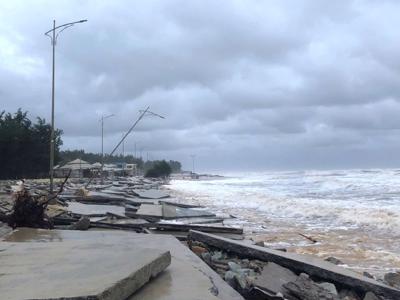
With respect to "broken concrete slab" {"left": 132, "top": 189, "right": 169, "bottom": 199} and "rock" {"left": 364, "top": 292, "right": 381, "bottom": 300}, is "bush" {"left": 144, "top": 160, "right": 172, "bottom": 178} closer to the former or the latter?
"broken concrete slab" {"left": 132, "top": 189, "right": 169, "bottom": 199}

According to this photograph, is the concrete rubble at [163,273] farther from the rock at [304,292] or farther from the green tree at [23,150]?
the green tree at [23,150]

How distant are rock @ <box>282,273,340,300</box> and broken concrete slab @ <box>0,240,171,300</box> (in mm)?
1416

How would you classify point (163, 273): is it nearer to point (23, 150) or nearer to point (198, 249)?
point (198, 249)

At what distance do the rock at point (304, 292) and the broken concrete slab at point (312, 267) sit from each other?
79 cm

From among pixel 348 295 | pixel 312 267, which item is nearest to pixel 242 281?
pixel 312 267

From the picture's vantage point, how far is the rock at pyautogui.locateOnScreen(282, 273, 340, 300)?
587 cm

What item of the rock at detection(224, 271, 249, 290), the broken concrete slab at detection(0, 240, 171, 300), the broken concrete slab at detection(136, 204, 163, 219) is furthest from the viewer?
the broken concrete slab at detection(136, 204, 163, 219)

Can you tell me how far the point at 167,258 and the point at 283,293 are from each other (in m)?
1.40

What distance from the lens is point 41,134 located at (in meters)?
60.7

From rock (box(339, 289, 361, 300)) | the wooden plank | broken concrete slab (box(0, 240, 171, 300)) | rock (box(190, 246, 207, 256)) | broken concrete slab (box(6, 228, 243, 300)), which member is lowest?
rock (box(339, 289, 361, 300))

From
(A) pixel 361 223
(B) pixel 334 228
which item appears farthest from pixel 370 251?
(A) pixel 361 223

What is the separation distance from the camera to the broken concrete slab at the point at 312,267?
266 inches

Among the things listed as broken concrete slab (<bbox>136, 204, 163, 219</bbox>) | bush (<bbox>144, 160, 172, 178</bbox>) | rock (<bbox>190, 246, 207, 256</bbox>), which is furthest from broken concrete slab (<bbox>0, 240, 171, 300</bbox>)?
bush (<bbox>144, 160, 172, 178</bbox>)

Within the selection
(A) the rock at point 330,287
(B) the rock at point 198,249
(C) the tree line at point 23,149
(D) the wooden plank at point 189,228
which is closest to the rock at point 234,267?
(B) the rock at point 198,249
